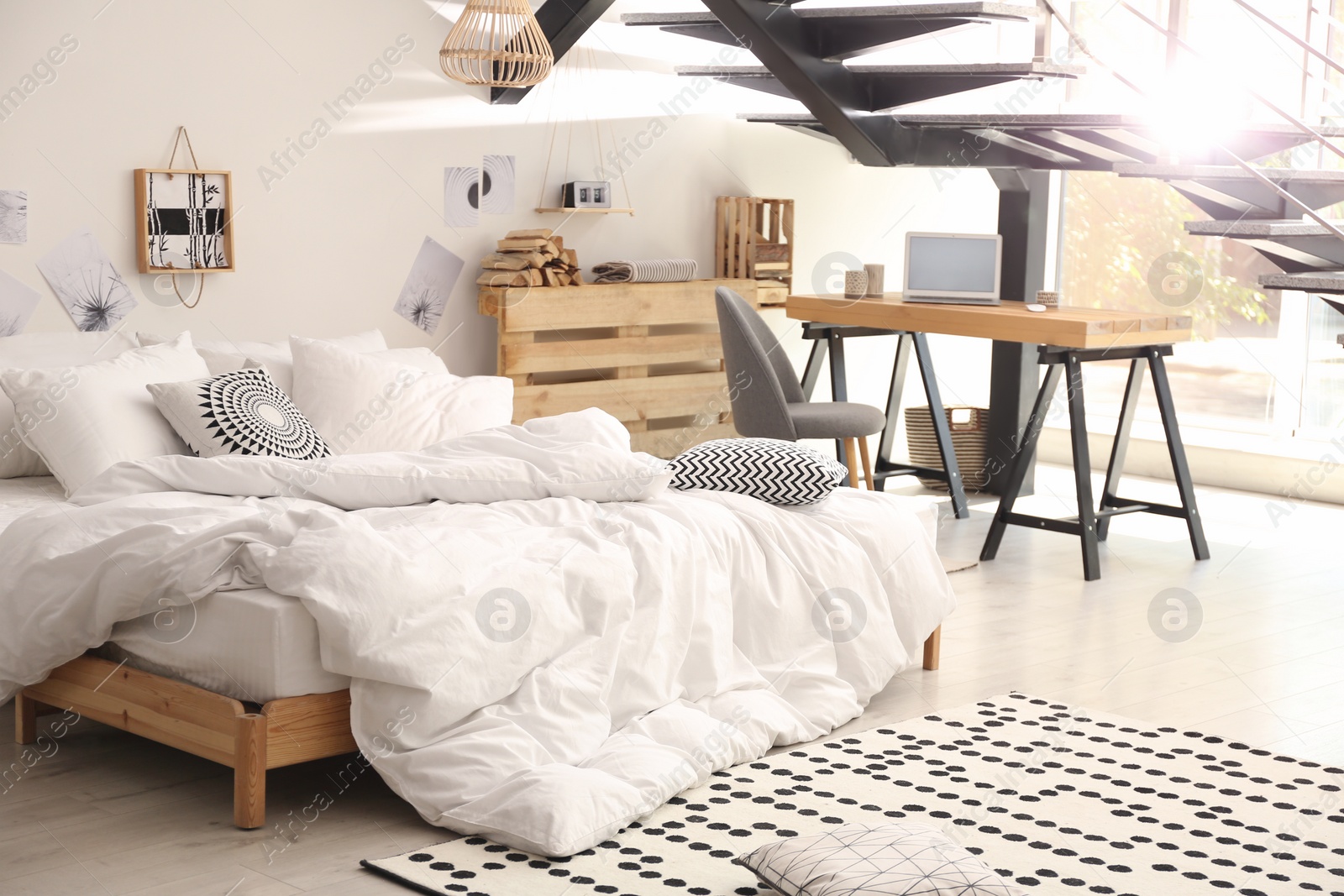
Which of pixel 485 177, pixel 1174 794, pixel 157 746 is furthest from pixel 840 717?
pixel 485 177

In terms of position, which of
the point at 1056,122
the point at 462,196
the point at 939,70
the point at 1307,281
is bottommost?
the point at 1307,281

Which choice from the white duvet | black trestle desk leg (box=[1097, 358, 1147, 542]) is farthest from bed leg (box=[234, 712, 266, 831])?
black trestle desk leg (box=[1097, 358, 1147, 542])

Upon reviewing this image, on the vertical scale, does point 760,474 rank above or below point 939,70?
below

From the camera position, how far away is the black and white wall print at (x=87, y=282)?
4340mm

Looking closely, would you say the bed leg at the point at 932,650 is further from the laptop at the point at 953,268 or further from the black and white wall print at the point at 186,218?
the black and white wall print at the point at 186,218

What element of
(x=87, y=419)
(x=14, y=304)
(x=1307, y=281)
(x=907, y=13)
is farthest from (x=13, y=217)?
(x=1307, y=281)

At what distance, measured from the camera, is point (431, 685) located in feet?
8.68

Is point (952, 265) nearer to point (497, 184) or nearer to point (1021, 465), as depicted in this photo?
point (1021, 465)

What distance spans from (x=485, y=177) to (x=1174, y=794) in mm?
3354

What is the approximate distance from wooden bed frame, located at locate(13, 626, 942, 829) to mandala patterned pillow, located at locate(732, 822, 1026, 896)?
0.81m

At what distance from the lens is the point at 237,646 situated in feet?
8.75

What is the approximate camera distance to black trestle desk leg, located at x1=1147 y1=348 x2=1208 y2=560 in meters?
5.07

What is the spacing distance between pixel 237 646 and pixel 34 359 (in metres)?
1.66

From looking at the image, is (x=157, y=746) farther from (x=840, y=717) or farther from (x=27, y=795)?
(x=840, y=717)
